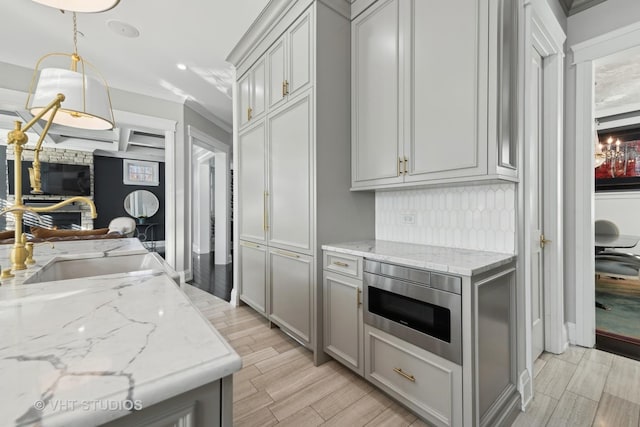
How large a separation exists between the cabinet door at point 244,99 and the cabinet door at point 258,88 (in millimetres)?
99

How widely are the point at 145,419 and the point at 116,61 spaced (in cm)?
437

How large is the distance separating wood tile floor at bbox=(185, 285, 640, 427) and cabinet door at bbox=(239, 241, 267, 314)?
0.54 metres

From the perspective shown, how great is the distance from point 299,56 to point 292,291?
1.91 metres

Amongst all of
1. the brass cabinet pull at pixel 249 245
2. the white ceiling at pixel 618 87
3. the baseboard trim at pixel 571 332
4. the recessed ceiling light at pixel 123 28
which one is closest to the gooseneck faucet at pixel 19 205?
the brass cabinet pull at pixel 249 245

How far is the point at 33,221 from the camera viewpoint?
6688 mm

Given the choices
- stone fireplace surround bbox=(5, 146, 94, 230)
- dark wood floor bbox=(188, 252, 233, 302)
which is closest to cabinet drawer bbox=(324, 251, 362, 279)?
dark wood floor bbox=(188, 252, 233, 302)

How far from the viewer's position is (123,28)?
2.80 metres

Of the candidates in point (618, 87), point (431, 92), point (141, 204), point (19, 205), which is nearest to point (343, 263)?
point (431, 92)

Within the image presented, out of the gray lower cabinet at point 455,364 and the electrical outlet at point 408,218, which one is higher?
the electrical outlet at point 408,218

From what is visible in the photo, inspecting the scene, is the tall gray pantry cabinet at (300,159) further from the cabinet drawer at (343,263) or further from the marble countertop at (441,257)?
the marble countertop at (441,257)

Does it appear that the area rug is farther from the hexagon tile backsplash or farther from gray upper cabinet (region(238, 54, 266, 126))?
gray upper cabinet (region(238, 54, 266, 126))

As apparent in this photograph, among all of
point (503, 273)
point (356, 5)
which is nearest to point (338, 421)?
point (503, 273)

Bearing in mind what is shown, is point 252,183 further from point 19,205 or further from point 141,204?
point 141,204

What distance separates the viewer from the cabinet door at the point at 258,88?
2.75 metres
